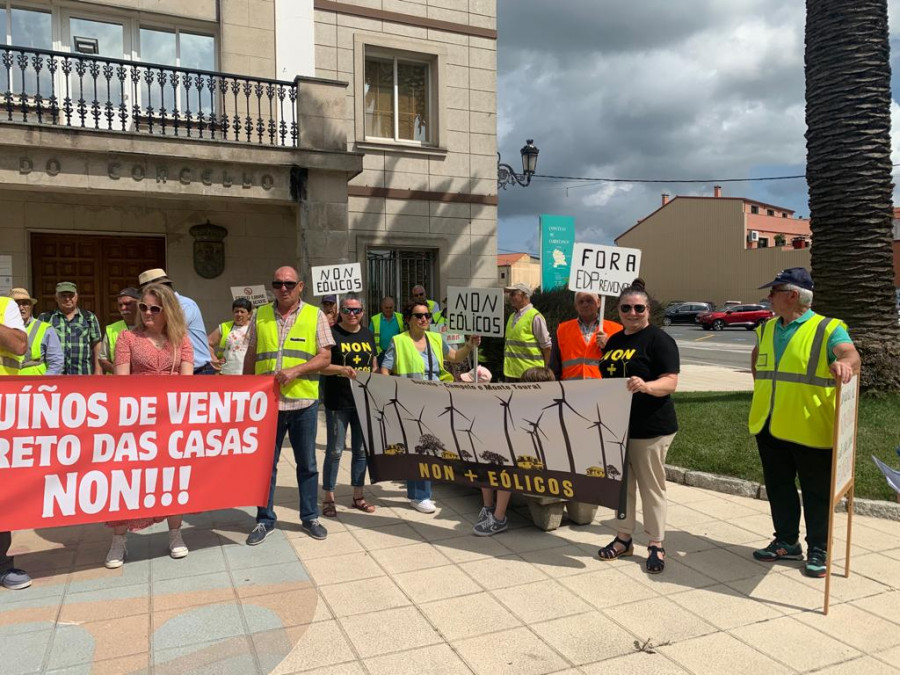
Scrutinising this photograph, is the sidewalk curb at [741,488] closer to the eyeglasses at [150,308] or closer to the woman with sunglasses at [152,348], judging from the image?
the woman with sunglasses at [152,348]

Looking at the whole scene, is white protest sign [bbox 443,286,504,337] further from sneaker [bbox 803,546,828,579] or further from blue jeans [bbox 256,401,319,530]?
sneaker [bbox 803,546,828,579]

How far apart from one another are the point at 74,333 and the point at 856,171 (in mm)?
9631

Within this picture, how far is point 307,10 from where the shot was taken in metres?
12.3

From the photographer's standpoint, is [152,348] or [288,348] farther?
[288,348]

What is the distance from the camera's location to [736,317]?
42.2 m

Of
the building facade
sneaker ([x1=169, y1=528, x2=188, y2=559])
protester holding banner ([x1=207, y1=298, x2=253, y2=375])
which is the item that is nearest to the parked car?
the building facade

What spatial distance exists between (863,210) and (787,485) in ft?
18.9

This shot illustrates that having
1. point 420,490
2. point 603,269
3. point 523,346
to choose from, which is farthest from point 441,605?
point 523,346

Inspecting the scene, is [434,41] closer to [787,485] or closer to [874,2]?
[874,2]

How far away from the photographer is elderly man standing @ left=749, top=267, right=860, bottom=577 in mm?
4176

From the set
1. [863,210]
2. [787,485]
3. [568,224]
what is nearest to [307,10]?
[568,224]

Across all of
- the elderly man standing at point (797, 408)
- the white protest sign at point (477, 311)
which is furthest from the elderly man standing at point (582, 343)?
the elderly man standing at point (797, 408)

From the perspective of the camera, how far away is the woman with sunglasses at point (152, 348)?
4512 mm

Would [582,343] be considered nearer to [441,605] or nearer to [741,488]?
[741,488]
